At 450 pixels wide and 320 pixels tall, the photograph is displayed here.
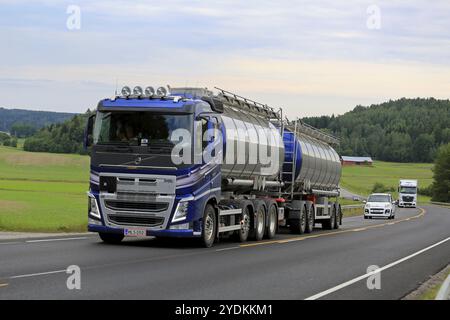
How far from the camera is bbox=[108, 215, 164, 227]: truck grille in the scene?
64.7ft

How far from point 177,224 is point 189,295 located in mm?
8166

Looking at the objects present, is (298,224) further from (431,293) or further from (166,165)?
(431,293)

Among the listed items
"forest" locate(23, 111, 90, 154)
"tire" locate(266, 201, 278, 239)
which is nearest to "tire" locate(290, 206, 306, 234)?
"tire" locate(266, 201, 278, 239)

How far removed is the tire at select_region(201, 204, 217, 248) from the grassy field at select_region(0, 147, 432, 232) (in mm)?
6761

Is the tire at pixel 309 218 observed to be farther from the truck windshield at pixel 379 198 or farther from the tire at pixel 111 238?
the truck windshield at pixel 379 198

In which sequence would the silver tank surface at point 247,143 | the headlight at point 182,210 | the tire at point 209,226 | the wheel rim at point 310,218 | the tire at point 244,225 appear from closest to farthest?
the headlight at point 182,210 → the tire at point 209,226 → the silver tank surface at point 247,143 → the tire at point 244,225 → the wheel rim at point 310,218

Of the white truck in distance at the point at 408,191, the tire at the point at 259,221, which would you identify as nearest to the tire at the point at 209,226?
the tire at the point at 259,221

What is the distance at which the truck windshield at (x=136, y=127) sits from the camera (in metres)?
19.9

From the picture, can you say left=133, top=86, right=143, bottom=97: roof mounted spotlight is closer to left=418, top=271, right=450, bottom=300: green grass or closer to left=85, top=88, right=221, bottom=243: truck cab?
left=85, top=88, right=221, bottom=243: truck cab

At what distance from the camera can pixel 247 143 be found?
77.5 ft

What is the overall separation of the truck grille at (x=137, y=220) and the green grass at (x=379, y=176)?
120 metres
